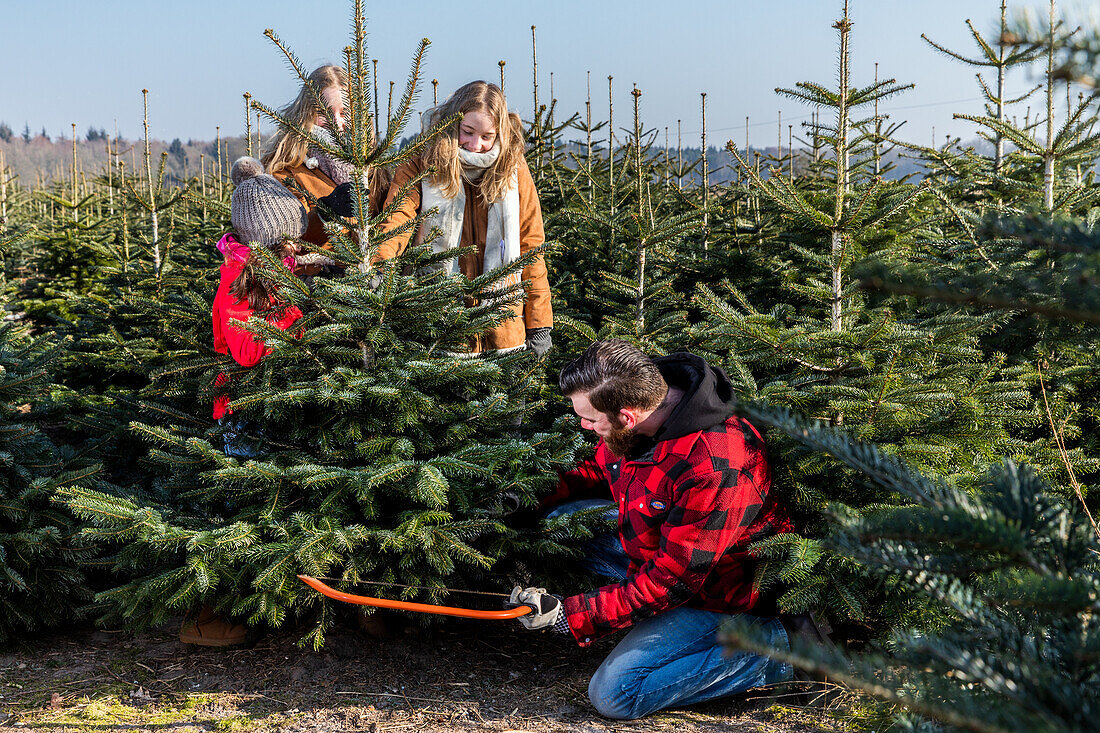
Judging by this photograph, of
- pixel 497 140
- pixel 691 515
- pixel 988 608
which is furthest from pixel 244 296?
pixel 988 608

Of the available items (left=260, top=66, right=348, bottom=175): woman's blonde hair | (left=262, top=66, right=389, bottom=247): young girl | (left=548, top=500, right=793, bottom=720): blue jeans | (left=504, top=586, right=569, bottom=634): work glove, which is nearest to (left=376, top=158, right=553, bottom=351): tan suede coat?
(left=262, top=66, right=389, bottom=247): young girl

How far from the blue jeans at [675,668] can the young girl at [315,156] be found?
2226mm

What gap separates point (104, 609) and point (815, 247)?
4635mm

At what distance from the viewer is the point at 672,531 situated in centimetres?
280

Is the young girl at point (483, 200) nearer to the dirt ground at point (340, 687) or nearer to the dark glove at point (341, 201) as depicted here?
the dark glove at point (341, 201)

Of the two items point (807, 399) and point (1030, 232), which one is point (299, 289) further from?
point (1030, 232)

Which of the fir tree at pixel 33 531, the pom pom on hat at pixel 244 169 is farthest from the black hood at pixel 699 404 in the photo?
the fir tree at pixel 33 531

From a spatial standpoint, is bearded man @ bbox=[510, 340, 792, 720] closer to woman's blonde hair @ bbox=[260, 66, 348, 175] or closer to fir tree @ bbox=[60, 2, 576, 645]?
fir tree @ bbox=[60, 2, 576, 645]

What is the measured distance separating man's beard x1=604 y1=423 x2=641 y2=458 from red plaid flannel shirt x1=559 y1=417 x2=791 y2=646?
5 cm

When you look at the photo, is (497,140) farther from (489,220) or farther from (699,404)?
(699,404)

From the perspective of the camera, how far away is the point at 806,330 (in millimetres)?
3531

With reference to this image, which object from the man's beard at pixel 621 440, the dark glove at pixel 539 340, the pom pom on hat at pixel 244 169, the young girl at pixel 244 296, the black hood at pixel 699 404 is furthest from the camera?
the dark glove at pixel 539 340

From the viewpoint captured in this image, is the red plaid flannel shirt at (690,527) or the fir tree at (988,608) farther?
the red plaid flannel shirt at (690,527)

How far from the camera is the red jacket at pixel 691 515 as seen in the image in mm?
2793
